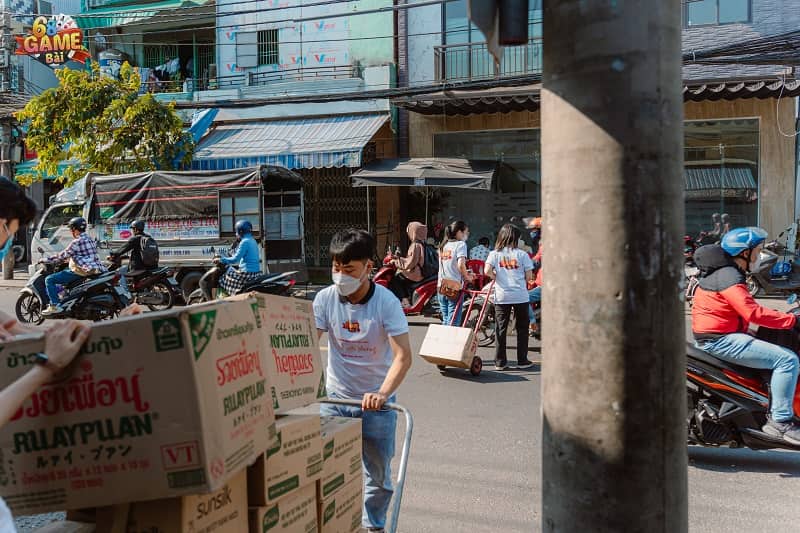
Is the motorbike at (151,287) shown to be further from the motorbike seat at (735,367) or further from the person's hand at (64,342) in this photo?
the person's hand at (64,342)

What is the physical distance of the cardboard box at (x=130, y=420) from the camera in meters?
1.81

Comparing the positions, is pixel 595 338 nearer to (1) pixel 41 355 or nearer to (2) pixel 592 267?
(2) pixel 592 267

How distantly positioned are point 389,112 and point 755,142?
8015 millimetres

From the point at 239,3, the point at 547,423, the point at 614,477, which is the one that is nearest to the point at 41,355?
the point at 547,423

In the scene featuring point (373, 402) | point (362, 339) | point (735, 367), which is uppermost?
point (362, 339)

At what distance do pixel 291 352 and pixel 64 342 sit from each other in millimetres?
1084

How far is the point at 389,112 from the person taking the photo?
59.5 feet

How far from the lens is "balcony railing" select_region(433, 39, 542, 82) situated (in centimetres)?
1727

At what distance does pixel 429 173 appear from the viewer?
1558 centimetres

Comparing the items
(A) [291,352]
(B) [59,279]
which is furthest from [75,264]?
(A) [291,352]

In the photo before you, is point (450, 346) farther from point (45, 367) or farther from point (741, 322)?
point (45, 367)

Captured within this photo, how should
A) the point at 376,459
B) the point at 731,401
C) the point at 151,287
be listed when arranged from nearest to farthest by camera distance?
the point at 376,459
the point at 731,401
the point at 151,287

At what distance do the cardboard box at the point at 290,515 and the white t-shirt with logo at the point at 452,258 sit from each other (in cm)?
695

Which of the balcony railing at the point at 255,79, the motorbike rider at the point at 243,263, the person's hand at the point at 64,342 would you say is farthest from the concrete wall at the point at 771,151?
the person's hand at the point at 64,342
